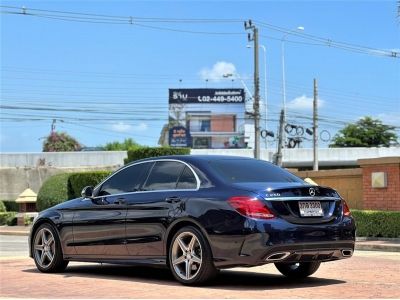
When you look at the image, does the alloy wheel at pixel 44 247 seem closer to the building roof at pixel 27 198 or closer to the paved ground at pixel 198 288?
the paved ground at pixel 198 288

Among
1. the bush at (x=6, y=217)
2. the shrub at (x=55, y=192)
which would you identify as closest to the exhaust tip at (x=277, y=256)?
the shrub at (x=55, y=192)

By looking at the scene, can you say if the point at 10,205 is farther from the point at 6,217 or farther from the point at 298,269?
the point at 298,269

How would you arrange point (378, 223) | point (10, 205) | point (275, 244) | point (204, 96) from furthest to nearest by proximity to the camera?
point (204, 96) → point (10, 205) → point (378, 223) → point (275, 244)

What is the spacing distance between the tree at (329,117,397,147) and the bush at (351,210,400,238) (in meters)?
77.5

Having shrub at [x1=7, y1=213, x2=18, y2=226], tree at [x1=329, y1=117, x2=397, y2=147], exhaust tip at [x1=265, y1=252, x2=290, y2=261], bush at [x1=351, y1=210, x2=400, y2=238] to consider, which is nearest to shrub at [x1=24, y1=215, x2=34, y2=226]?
shrub at [x1=7, y1=213, x2=18, y2=226]

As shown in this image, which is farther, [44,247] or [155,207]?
[44,247]

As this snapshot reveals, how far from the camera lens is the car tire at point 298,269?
907 centimetres

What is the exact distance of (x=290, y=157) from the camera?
68.6 meters

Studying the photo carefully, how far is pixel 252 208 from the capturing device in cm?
769

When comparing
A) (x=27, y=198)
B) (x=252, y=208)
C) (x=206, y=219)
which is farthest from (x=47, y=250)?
(x=27, y=198)

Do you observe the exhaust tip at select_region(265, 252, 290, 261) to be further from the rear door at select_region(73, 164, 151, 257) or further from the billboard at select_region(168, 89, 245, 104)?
the billboard at select_region(168, 89, 245, 104)

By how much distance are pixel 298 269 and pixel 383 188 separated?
38.4ft

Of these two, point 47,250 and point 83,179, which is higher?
point 83,179

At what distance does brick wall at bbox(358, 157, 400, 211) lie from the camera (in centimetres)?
1959
